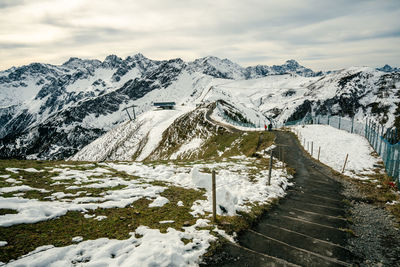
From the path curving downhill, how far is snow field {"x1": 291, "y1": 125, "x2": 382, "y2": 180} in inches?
369

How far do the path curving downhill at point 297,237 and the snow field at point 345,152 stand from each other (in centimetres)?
936

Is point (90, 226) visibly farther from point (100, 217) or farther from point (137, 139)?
point (137, 139)

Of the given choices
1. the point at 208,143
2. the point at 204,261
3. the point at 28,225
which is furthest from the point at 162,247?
the point at 208,143

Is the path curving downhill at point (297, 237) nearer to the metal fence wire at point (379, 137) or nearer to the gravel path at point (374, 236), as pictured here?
the gravel path at point (374, 236)

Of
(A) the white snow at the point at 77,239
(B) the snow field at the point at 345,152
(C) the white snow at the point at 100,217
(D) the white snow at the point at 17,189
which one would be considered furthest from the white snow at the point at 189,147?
(A) the white snow at the point at 77,239

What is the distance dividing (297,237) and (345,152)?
26.6 metres

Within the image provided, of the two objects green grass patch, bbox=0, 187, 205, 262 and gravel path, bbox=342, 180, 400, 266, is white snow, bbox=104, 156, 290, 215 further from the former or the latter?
gravel path, bbox=342, 180, 400, 266

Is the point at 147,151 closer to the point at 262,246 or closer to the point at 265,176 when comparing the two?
the point at 265,176

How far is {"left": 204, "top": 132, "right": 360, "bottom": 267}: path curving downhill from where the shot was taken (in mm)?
7668

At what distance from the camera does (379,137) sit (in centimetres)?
2848

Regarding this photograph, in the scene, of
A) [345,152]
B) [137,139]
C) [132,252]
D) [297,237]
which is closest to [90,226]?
[132,252]

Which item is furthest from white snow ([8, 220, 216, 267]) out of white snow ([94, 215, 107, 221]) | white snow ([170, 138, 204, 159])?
white snow ([170, 138, 204, 159])

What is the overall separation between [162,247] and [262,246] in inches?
162

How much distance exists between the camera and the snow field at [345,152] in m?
22.6
